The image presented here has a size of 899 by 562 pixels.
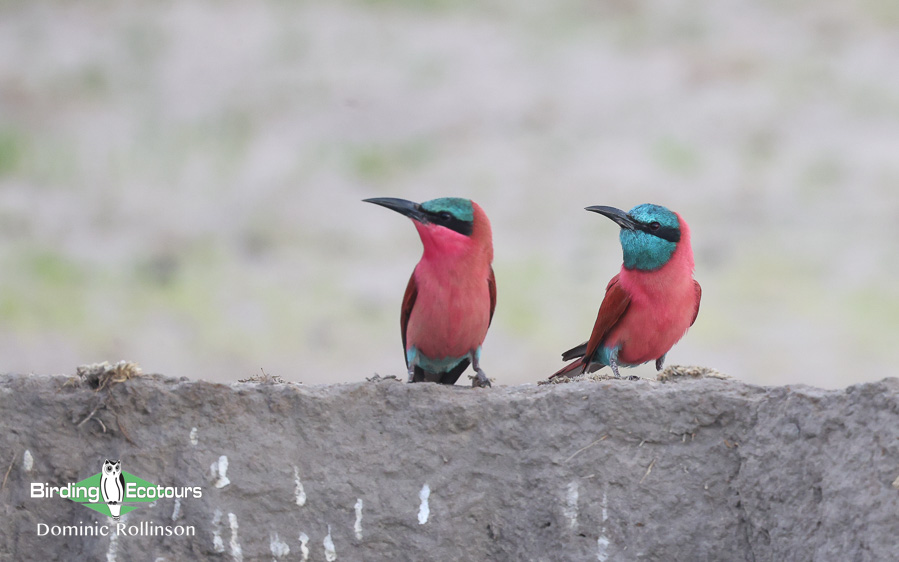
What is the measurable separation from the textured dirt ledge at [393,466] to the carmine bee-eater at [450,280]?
30.7 inches

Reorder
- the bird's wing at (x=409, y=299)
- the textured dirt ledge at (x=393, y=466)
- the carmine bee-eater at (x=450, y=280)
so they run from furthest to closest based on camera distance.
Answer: the bird's wing at (x=409, y=299)
the carmine bee-eater at (x=450, y=280)
the textured dirt ledge at (x=393, y=466)

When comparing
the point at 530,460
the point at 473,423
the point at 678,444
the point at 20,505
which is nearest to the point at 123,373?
the point at 20,505

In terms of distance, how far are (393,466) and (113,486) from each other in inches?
39.7

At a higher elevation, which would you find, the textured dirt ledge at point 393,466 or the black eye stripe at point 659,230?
the black eye stripe at point 659,230

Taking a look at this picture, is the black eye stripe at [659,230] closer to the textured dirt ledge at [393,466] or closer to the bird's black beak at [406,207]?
the bird's black beak at [406,207]

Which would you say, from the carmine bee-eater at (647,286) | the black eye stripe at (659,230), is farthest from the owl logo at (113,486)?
the black eye stripe at (659,230)

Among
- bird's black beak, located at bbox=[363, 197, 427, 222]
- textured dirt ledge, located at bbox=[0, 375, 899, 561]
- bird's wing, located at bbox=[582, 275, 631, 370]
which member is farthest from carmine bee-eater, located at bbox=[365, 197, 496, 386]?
textured dirt ledge, located at bbox=[0, 375, 899, 561]

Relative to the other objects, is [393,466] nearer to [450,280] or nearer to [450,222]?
[450,280]

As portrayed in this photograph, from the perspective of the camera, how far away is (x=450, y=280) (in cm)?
429

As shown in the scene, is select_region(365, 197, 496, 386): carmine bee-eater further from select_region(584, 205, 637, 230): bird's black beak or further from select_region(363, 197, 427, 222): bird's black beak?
select_region(584, 205, 637, 230): bird's black beak

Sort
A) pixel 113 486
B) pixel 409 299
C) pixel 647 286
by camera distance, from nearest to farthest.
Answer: pixel 113 486 < pixel 409 299 < pixel 647 286

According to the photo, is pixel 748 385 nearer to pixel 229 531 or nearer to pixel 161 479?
pixel 229 531

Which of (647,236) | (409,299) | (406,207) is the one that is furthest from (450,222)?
(647,236)

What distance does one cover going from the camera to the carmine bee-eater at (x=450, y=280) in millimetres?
4289
